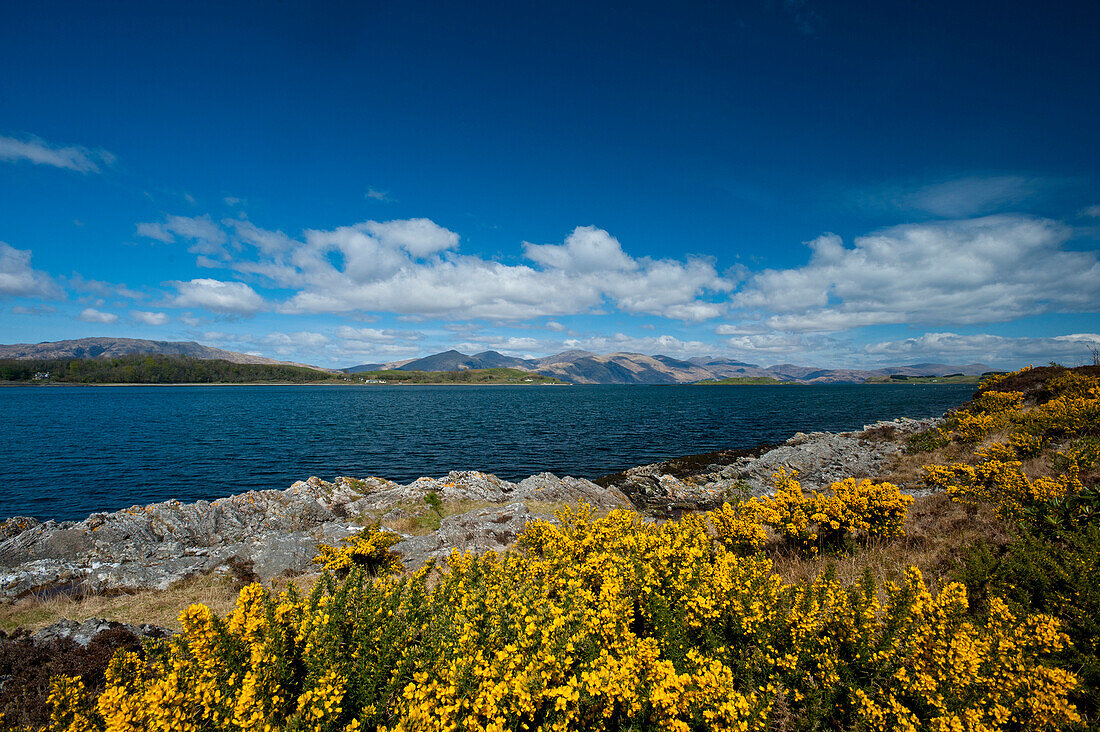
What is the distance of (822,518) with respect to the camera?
43.3 feet

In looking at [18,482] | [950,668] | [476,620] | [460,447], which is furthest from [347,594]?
[18,482]

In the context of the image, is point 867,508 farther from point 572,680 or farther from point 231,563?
point 231,563

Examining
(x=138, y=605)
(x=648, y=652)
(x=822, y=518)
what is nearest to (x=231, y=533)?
(x=138, y=605)

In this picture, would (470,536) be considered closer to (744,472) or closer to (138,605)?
(138,605)

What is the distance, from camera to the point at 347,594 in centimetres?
820

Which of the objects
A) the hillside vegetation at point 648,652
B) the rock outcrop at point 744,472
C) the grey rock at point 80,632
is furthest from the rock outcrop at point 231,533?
the hillside vegetation at point 648,652

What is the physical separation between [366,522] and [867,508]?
2340 centimetres

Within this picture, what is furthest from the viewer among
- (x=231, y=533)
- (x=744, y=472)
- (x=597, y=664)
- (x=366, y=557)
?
(x=744, y=472)

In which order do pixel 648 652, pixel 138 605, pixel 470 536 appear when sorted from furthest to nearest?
pixel 470 536, pixel 138 605, pixel 648 652

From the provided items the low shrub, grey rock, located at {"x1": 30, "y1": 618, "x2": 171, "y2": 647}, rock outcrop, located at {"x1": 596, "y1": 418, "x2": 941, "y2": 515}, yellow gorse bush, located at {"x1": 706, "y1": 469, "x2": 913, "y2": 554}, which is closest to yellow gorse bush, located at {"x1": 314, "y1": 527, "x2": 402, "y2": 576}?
grey rock, located at {"x1": 30, "y1": 618, "x2": 171, "y2": 647}

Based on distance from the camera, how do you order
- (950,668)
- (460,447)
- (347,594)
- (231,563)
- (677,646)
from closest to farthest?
(950,668)
(677,646)
(347,594)
(231,563)
(460,447)

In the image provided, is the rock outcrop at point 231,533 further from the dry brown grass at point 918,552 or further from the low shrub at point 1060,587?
the low shrub at point 1060,587

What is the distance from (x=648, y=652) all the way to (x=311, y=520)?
25571mm

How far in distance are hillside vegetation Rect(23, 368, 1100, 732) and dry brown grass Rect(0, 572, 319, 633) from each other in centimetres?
622
